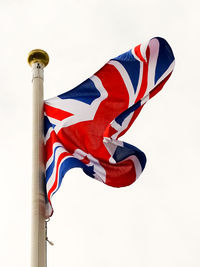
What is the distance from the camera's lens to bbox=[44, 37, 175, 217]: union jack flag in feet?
41.6

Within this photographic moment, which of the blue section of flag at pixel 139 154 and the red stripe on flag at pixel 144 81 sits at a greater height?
the red stripe on flag at pixel 144 81

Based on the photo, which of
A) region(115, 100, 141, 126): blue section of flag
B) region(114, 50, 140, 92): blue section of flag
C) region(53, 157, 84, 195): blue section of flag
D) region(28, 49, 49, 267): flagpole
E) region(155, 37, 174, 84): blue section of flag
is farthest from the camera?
region(114, 50, 140, 92): blue section of flag

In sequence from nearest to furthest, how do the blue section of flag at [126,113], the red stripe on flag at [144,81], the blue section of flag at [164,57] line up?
the blue section of flag at [126,113] < the red stripe on flag at [144,81] < the blue section of flag at [164,57]

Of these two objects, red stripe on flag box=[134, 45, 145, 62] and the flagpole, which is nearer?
the flagpole

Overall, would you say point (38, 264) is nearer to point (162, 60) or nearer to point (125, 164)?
point (125, 164)

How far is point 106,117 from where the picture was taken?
45.3ft

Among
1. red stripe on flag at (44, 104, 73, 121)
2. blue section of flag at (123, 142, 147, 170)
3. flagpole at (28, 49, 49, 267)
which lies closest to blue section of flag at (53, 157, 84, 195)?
flagpole at (28, 49, 49, 267)

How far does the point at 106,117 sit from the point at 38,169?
2346mm

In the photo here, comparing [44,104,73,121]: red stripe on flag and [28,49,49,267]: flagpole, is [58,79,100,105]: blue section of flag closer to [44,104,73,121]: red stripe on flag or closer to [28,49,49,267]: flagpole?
[44,104,73,121]: red stripe on flag

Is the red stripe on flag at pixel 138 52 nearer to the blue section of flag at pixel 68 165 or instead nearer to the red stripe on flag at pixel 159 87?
the red stripe on flag at pixel 159 87

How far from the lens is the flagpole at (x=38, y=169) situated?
1123cm

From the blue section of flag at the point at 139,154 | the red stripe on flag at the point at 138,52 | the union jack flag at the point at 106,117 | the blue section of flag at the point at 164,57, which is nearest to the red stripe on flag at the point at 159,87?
the union jack flag at the point at 106,117

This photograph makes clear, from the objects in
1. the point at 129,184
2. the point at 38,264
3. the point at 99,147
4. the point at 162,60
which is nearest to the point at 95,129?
the point at 99,147

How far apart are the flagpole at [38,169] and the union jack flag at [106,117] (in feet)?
0.59
